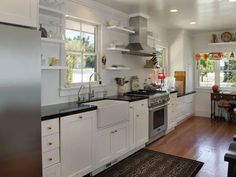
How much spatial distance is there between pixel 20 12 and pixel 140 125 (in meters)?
2.82

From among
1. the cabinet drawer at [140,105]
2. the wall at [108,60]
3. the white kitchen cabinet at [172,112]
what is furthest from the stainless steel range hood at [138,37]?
the white kitchen cabinet at [172,112]

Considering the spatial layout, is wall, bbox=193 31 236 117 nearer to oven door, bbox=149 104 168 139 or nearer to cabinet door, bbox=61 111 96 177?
oven door, bbox=149 104 168 139

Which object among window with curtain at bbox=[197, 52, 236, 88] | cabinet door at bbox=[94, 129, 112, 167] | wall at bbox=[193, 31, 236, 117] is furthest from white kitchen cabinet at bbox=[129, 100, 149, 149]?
window with curtain at bbox=[197, 52, 236, 88]

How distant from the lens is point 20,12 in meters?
1.83

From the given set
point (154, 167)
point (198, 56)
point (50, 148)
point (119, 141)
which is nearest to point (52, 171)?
point (50, 148)

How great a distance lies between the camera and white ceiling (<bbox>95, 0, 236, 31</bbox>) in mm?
3860

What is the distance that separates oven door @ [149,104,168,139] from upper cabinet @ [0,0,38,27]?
2.93 metres

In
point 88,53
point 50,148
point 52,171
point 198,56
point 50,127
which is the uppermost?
point 198,56

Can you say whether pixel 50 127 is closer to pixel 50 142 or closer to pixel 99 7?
pixel 50 142

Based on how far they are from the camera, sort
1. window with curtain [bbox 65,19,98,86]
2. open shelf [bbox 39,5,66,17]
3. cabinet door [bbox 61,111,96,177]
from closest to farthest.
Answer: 1. cabinet door [bbox 61,111,96,177]
2. open shelf [bbox 39,5,66,17]
3. window with curtain [bbox 65,19,98,86]

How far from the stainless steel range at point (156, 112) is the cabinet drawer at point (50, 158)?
7.21 feet

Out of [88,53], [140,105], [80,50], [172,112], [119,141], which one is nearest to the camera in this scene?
[119,141]

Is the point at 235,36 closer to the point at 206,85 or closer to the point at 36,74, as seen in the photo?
the point at 206,85

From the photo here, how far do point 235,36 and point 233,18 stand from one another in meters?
1.62
